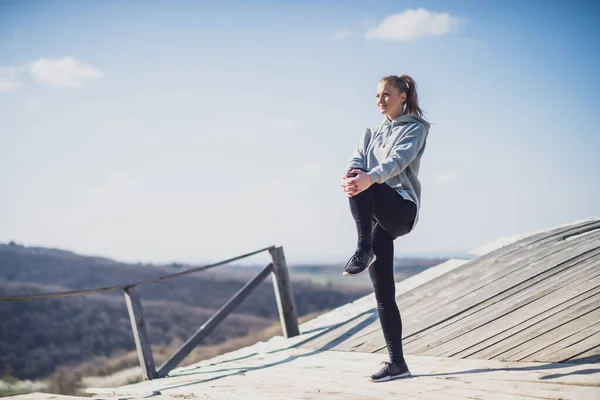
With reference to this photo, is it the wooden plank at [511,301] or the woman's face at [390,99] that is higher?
the woman's face at [390,99]

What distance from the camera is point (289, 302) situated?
6559 millimetres

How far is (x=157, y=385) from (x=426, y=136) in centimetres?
315

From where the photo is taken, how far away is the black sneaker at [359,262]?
287 cm

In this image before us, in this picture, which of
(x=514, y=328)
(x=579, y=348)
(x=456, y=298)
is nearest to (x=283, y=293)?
(x=456, y=298)

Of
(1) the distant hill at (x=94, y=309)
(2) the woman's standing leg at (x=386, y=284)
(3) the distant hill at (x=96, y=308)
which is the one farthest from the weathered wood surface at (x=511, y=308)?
(1) the distant hill at (x=94, y=309)

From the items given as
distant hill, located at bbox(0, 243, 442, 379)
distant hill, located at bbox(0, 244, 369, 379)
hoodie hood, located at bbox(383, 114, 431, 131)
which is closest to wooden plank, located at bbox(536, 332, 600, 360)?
hoodie hood, located at bbox(383, 114, 431, 131)

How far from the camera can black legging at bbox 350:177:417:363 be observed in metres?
2.96

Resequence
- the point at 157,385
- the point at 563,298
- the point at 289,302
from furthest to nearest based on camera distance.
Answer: the point at 289,302
the point at 157,385
the point at 563,298

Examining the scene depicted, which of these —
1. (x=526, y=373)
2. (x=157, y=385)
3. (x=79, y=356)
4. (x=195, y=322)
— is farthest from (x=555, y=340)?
(x=195, y=322)

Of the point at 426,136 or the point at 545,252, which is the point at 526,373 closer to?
the point at 426,136

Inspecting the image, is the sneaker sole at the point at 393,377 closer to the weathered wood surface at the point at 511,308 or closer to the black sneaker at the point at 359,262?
the weathered wood surface at the point at 511,308

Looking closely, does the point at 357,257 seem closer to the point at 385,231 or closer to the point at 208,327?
the point at 385,231

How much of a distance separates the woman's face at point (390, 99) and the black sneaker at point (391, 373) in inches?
62.3

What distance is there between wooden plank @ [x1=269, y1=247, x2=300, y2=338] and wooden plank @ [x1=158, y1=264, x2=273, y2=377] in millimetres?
116
